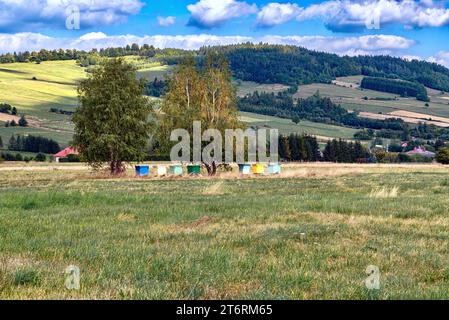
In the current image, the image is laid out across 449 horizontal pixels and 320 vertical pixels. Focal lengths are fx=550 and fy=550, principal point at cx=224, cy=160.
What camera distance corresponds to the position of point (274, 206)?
1986 centimetres

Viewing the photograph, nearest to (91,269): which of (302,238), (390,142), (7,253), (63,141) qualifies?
(7,253)

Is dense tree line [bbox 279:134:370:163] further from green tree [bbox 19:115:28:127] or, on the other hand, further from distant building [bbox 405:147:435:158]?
green tree [bbox 19:115:28:127]

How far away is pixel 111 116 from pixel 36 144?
74.6 meters

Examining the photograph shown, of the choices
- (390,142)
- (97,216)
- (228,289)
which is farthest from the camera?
(390,142)

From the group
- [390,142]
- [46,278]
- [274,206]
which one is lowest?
[390,142]

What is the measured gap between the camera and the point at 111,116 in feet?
174

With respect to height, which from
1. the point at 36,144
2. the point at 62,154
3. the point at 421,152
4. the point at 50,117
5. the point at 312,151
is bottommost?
the point at 421,152

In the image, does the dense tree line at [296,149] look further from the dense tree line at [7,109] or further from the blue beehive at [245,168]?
the dense tree line at [7,109]

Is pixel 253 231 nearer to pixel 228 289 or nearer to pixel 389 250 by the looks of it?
pixel 389 250

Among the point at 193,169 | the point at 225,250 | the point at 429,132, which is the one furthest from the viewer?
the point at 429,132

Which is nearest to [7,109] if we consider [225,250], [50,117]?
[50,117]

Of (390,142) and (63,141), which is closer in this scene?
(63,141)

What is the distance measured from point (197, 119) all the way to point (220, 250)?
42986mm

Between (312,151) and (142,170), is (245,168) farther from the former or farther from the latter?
(312,151)
